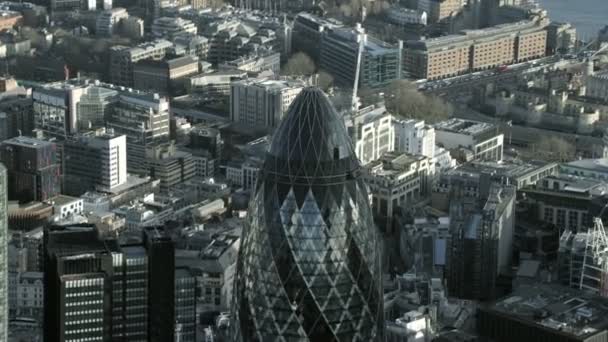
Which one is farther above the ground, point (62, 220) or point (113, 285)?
point (113, 285)

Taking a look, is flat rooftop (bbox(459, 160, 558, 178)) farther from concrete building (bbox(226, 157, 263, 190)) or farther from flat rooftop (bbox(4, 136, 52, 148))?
flat rooftop (bbox(4, 136, 52, 148))

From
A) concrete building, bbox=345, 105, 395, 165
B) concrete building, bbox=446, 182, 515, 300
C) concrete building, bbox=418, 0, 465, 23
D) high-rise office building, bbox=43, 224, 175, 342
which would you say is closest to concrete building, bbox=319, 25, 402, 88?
concrete building, bbox=418, 0, 465, 23

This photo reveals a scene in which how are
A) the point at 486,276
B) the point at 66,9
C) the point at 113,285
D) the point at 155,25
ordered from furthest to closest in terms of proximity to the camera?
the point at 66,9 → the point at 155,25 → the point at 486,276 → the point at 113,285

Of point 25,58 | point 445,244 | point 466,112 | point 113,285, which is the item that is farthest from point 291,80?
point 113,285

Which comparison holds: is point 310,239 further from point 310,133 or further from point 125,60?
point 125,60

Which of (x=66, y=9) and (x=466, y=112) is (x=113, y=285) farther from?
(x=66, y=9)

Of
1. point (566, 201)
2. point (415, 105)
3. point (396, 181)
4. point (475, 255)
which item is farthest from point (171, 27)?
point (475, 255)

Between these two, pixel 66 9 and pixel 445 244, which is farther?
pixel 66 9

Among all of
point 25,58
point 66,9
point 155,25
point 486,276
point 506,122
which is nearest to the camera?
point 486,276
